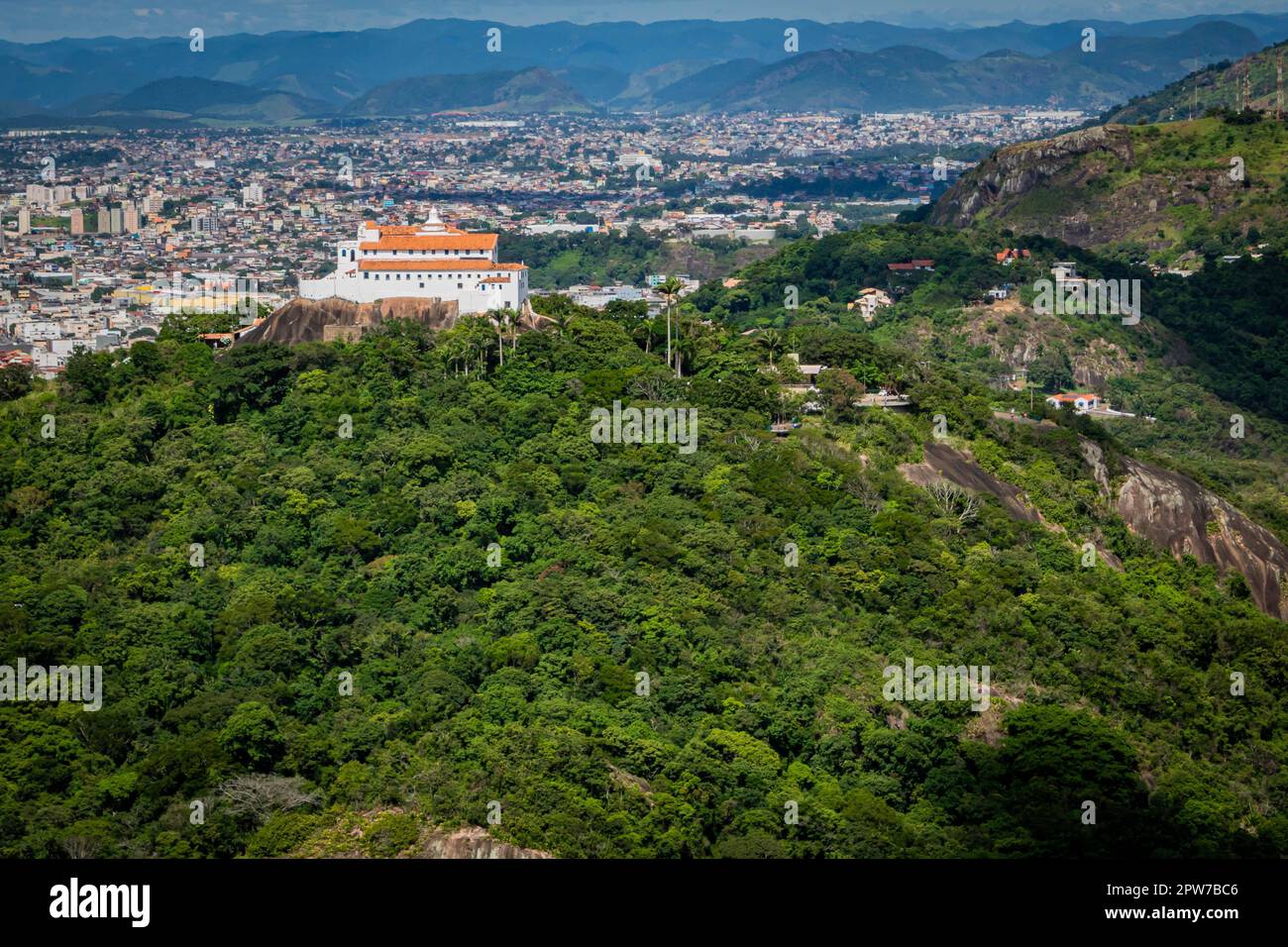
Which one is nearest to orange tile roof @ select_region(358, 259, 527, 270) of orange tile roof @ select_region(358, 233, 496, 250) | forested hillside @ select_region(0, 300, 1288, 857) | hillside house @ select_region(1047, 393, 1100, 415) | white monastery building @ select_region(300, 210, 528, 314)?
white monastery building @ select_region(300, 210, 528, 314)

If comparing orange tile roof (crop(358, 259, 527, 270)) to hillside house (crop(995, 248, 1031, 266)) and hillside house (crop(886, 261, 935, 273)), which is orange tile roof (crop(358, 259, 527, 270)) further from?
hillside house (crop(995, 248, 1031, 266))

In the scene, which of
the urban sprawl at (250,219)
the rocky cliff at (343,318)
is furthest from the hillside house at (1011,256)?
the rocky cliff at (343,318)

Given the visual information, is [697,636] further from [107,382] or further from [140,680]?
[107,382]

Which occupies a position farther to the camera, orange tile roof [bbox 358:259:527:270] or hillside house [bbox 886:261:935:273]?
hillside house [bbox 886:261:935:273]

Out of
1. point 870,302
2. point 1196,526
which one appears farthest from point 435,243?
point 870,302

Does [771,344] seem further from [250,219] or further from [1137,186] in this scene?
[250,219]

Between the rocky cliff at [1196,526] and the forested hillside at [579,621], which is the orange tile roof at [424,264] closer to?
the forested hillside at [579,621]
